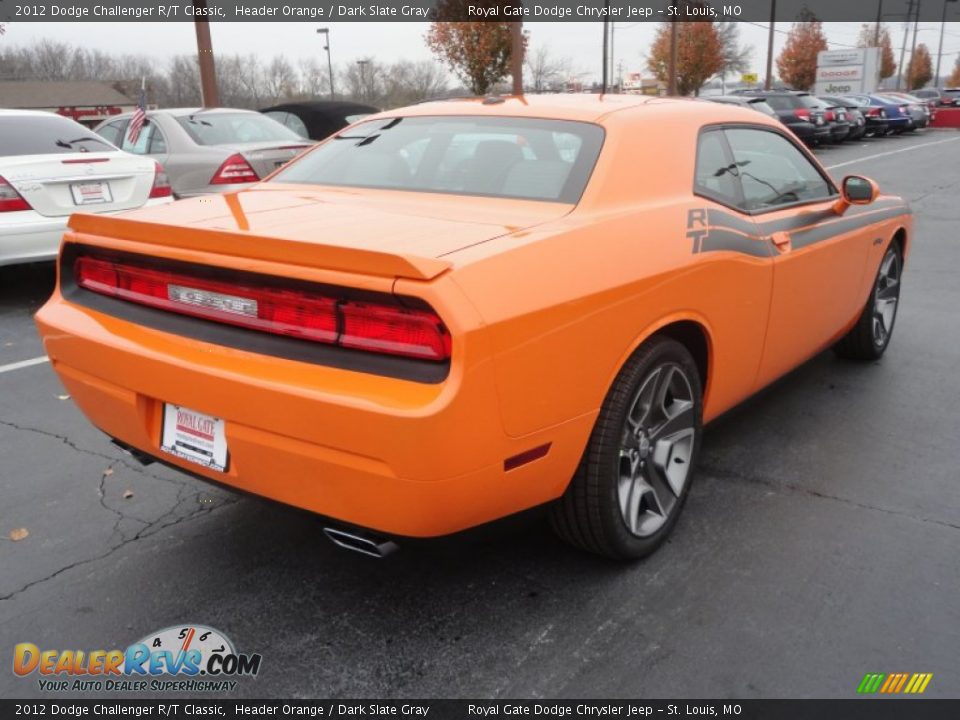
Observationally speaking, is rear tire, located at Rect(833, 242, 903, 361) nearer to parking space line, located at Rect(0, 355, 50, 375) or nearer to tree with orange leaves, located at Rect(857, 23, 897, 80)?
parking space line, located at Rect(0, 355, 50, 375)

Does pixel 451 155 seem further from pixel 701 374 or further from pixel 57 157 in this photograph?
pixel 57 157

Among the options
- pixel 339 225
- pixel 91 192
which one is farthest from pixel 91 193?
pixel 339 225

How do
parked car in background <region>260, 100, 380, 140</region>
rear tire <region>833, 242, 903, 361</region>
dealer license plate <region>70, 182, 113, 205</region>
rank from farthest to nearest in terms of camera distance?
parked car in background <region>260, 100, 380, 140</region> → dealer license plate <region>70, 182, 113, 205</region> → rear tire <region>833, 242, 903, 361</region>

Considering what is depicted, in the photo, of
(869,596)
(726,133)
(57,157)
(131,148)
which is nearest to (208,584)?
(869,596)

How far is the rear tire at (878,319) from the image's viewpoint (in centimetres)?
493

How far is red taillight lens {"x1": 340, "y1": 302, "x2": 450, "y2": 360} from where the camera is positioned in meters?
2.15

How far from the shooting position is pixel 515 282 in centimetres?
228

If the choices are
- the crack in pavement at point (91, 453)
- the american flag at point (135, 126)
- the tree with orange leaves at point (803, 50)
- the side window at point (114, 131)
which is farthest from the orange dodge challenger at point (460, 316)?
the tree with orange leaves at point (803, 50)

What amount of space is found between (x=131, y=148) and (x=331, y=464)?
27.5ft

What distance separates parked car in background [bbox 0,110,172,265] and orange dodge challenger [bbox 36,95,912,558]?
3.82 meters

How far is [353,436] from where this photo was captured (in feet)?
7.09

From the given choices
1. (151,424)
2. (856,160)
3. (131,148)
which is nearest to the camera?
(151,424)

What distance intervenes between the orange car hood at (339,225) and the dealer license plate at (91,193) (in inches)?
163

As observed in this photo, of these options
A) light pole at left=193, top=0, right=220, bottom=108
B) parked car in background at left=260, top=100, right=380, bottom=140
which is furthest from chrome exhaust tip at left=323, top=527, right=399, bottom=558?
light pole at left=193, top=0, right=220, bottom=108
